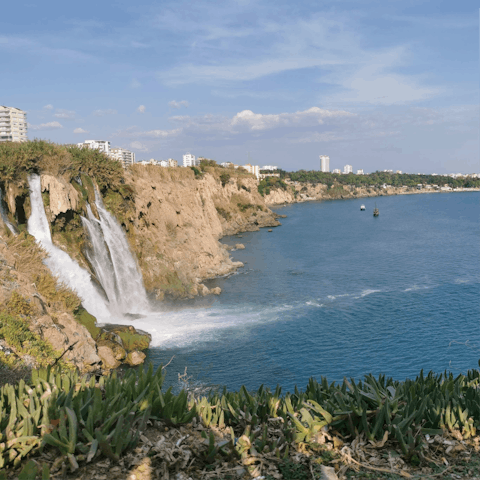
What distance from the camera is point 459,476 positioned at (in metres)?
5.65

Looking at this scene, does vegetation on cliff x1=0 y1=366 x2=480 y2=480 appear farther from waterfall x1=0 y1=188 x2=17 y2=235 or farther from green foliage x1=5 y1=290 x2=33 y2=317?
waterfall x1=0 y1=188 x2=17 y2=235

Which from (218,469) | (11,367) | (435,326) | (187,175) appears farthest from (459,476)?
(187,175)

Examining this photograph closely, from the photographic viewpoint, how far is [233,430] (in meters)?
6.60

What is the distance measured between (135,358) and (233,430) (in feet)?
59.2

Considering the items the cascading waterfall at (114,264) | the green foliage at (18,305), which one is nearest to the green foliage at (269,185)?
the cascading waterfall at (114,264)

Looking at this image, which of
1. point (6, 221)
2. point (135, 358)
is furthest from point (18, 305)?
point (6, 221)

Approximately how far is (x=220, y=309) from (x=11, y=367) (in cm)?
2202

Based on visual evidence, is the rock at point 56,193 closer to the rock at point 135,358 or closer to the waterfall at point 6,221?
the waterfall at point 6,221

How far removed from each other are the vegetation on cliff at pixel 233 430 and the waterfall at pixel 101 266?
767 inches

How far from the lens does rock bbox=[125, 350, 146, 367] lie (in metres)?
23.4

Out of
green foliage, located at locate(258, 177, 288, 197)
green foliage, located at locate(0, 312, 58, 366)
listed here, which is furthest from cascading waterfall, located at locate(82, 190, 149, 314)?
green foliage, located at locate(258, 177, 288, 197)

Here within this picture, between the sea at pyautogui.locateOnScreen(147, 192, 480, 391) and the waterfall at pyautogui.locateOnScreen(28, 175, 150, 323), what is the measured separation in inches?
122

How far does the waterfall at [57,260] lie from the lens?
85.1ft

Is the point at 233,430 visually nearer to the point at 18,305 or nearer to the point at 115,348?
the point at 18,305
